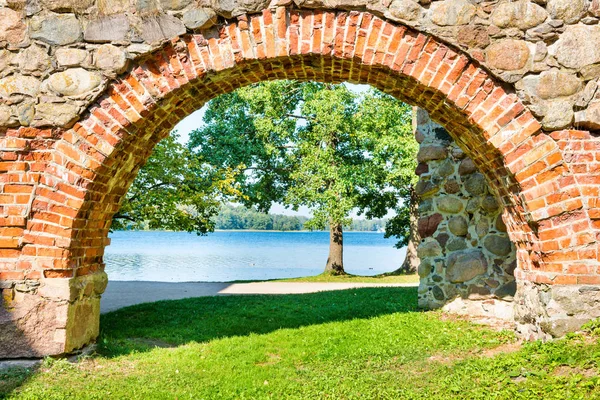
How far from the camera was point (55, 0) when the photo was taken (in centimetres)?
480

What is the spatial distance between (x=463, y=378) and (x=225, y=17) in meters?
3.90

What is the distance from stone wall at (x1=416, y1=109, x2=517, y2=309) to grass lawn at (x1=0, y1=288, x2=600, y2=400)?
0.62 metres

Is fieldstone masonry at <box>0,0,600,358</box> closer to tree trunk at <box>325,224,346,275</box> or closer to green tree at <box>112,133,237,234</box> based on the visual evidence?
green tree at <box>112,133,237,234</box>

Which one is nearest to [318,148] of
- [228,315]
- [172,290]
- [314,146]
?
[314,146]

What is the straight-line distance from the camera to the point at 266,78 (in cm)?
524

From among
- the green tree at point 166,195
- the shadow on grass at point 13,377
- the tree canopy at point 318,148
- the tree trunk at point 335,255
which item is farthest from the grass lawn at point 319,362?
the tree trunk at point 335,255

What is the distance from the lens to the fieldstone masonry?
4.44m

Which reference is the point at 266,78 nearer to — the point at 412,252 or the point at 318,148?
the point at 318,148

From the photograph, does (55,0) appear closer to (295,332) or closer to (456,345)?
(295,332)

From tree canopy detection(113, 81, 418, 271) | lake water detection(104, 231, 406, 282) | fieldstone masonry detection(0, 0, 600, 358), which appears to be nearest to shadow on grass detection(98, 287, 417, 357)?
fieldstone masonry detection(0, 0, 600, 358)

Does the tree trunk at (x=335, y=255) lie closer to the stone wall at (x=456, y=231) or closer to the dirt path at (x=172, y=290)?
the dirt path at (x=172, y=290)

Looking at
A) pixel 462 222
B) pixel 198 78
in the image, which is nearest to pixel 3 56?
pixel 198 78

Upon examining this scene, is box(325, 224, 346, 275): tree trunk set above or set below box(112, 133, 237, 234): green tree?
below

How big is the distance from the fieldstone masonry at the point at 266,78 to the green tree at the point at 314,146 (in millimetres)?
10763
